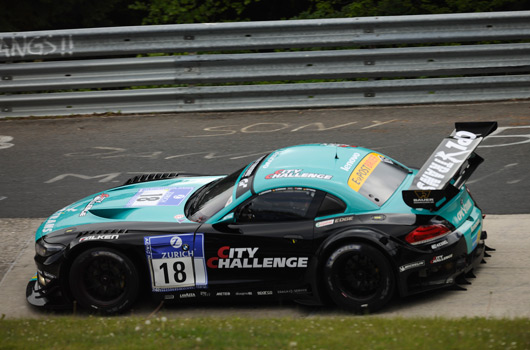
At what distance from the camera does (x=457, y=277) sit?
6.83 metres

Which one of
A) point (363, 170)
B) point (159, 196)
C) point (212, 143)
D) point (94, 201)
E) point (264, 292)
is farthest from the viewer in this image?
point (212, 143)

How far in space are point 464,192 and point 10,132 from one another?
8113 mm

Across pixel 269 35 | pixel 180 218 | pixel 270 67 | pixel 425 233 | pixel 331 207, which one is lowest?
pixel 425 233

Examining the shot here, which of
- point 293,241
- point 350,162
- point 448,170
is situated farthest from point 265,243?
point 448,170

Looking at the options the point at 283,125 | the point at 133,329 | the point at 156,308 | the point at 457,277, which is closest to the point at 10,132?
the point at 283,125

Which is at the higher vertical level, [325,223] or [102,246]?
[325,223]

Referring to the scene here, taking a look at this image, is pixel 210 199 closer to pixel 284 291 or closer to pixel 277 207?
pixel 277 207

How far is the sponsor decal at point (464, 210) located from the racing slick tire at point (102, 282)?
297cm

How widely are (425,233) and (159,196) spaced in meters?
2.74

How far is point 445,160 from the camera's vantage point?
694 centimetres

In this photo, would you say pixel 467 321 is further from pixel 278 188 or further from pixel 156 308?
pixel 156 308

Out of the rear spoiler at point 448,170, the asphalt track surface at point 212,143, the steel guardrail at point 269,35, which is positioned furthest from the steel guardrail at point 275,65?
the rear spoiler at point 448,170

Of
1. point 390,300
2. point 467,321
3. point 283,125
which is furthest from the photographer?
point 283,125

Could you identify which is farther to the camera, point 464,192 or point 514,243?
point 514,243
